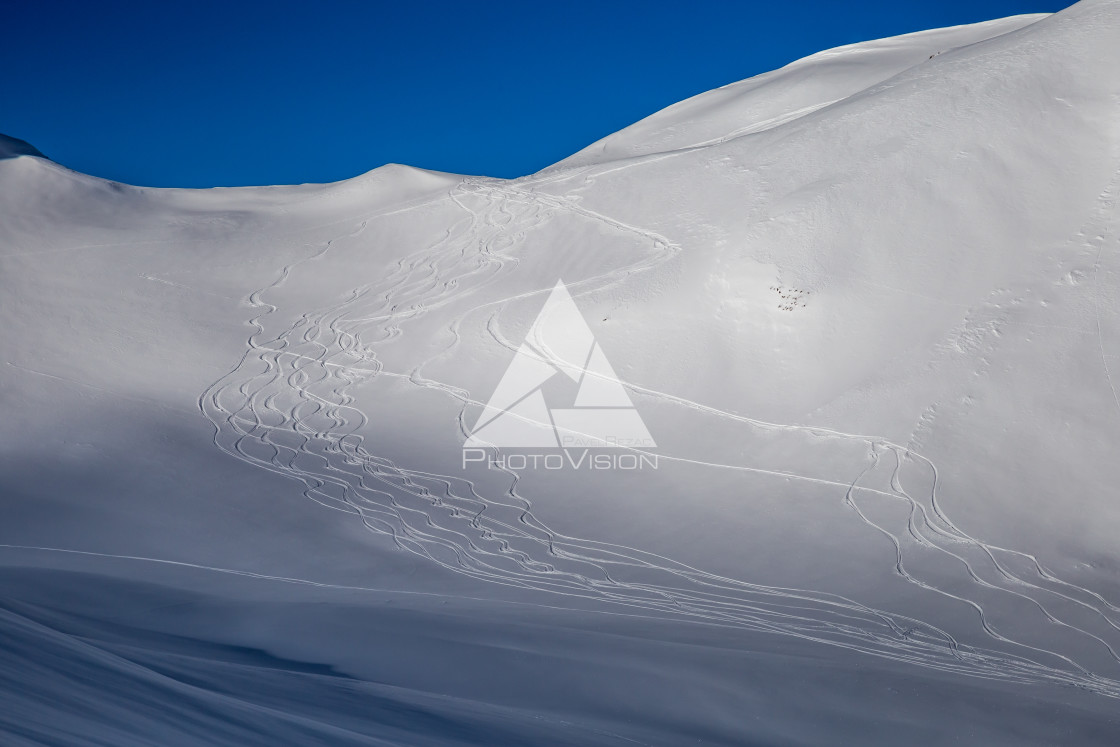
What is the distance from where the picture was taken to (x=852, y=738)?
586 centimetres

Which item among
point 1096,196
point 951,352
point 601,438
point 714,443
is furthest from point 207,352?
point 1096,196

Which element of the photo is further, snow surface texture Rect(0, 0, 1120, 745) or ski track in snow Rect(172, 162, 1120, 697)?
ski track in snow Rect(172, 162, 1120, 697)

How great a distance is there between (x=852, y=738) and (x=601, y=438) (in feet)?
23.1

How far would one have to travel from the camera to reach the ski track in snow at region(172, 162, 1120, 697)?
804 cm

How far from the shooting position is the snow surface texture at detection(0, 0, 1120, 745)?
6.10m

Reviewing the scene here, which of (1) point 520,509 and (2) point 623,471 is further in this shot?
(2) point 623,471

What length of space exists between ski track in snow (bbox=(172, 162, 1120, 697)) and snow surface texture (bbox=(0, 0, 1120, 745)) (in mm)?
63

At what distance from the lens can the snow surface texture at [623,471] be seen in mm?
6098

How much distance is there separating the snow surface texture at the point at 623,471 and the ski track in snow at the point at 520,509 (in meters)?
0.06

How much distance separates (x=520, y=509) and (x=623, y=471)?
172cm

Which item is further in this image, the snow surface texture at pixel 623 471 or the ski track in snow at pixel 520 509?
the ski track in snow at pixel 520 509

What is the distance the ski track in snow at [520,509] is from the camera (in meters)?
8.04

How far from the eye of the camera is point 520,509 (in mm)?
10742

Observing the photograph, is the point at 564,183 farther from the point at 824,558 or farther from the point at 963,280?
the point at 824,558
